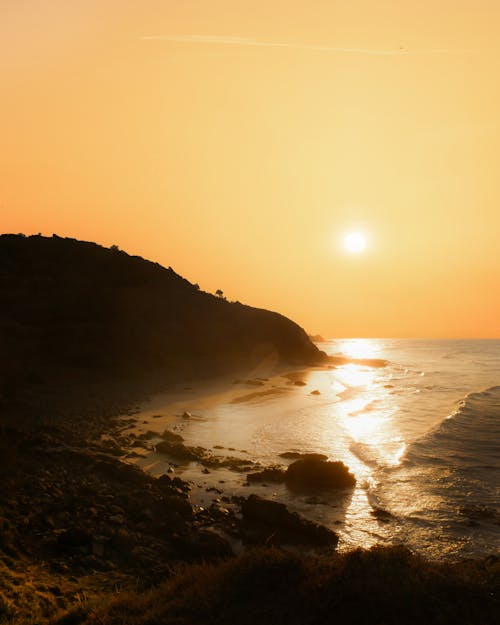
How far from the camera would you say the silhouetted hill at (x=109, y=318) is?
54281 millimetres

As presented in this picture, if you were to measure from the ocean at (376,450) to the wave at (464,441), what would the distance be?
0.07 metres

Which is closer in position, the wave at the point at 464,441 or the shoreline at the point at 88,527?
the shoreline at the point at 88,527

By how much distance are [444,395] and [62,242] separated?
63508 millimetres

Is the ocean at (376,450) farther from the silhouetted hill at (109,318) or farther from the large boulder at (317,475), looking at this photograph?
the silhouetted hill at (109,318)

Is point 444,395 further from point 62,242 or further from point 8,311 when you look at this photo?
point 62,242

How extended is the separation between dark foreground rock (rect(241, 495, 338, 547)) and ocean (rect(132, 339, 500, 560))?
0.90m

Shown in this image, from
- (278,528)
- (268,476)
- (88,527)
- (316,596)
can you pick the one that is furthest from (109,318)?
(316,596)

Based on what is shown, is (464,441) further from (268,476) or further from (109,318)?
(109,318)

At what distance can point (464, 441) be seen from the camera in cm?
3159

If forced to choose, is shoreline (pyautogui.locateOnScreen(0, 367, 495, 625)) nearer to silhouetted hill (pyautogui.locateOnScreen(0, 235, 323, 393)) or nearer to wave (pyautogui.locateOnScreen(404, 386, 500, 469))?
wave (pyautogui.locateOnScreen(404, 386, 500, 469))

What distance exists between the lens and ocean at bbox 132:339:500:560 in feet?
56.6

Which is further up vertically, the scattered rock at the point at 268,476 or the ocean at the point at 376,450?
the scattered rock at the point at 268,476

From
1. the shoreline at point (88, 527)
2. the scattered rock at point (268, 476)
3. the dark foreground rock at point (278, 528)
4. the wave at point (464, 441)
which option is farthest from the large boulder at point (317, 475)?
the wave at point (464, 441)

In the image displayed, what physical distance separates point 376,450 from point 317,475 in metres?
9.40
